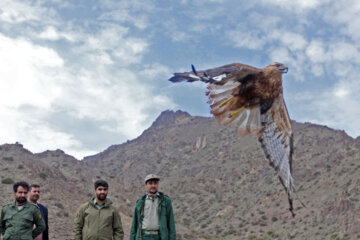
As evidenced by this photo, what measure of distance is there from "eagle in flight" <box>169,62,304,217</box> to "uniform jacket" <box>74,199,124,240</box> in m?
1.88

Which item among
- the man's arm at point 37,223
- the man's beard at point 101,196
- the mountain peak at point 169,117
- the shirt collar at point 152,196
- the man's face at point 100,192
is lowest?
the man's arm at point 37,223

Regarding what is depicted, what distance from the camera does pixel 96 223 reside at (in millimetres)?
4195

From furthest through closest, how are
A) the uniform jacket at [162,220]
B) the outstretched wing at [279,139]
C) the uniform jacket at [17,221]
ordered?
the outstretched wing at [279,139]
the uniform jacket at [17,221]
the uniform jacket at [162,220]

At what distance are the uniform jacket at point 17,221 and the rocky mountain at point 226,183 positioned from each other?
557 inches

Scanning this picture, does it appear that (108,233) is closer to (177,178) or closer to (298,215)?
(298,215)

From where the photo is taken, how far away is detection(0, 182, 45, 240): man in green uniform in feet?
14.5

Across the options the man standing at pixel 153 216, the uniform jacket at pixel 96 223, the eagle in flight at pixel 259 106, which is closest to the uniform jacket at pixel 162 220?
the man standing at pixel 153 216

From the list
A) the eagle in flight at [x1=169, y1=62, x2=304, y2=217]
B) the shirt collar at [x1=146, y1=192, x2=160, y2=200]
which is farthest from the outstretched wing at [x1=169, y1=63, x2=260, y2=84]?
the shirt collar at [x1=146, y1=192, x2=160, y2=200]

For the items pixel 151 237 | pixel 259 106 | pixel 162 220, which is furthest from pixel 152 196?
pixel 259 106

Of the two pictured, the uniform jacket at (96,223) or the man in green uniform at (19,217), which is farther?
the man in green uniform at (19,217)

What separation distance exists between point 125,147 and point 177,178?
30611 millimetres

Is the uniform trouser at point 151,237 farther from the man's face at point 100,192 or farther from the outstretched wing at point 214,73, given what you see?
the outstretched wing at point 214,73

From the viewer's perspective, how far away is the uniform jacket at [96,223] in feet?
13.7

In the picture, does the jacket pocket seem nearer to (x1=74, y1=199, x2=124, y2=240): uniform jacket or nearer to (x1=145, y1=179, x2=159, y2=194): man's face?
(x1=74, y1=199, x2=124, y2=240): uniform jacket
